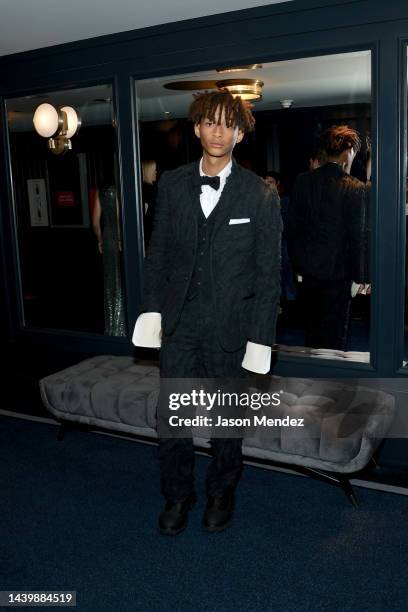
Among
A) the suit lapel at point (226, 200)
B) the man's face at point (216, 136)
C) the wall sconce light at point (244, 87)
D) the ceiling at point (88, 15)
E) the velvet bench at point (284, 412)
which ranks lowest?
the velvet bench at point (284, 412)

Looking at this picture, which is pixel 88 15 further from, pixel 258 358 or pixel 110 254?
pixel 258 358

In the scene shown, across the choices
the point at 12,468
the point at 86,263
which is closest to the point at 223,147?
the point at 12,468

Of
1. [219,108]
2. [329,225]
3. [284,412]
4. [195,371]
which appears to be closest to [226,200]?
[219,108]

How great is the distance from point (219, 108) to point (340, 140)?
1.45 m

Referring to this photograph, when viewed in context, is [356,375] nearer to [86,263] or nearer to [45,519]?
[45,519]

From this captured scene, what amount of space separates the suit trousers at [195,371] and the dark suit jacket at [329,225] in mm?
1280

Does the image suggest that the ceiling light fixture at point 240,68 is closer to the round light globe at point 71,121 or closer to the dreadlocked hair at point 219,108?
the dreadlocked hair at point 219,108

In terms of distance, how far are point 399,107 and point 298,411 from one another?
157 centimetres

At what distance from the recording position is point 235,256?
2414mm

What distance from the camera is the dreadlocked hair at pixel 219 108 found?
2.35 meters

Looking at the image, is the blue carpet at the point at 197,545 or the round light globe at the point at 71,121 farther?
the round light globe at the point at 71,121

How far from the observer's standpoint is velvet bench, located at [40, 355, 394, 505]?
273 cm

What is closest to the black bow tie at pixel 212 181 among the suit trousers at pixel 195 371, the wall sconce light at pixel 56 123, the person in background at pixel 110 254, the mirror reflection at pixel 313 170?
the suit trousers at pixel 195 371

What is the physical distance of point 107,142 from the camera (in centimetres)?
428
